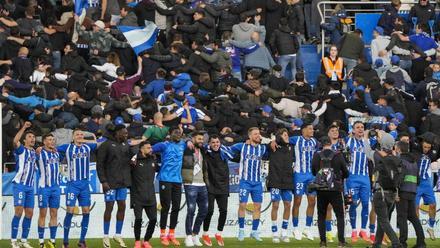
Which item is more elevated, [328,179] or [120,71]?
[120,71]

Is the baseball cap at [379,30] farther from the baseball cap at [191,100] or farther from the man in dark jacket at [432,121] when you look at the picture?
the baseball cap at [191,100]

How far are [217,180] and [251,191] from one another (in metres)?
1.22

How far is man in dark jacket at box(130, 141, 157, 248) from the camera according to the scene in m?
31.2

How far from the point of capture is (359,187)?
3366 centimetres

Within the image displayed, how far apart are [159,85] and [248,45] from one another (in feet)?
11.6

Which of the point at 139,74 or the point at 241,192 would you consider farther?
the point at 139,74

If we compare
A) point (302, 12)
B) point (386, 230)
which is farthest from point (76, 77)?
point (386, 230)

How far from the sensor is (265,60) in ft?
Result: 137

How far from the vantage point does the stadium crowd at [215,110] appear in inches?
1245

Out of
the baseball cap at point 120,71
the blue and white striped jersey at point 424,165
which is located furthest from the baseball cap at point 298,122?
the baseball cap at point 120,71

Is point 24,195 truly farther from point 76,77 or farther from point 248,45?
point 248,45

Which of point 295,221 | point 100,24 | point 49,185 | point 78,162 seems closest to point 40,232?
point 49,185

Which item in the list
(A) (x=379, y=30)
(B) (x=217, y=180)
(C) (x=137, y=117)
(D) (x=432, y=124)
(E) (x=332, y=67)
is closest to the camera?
(B) (x=217, y=180)

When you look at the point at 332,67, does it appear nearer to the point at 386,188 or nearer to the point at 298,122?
the point at 298,122
